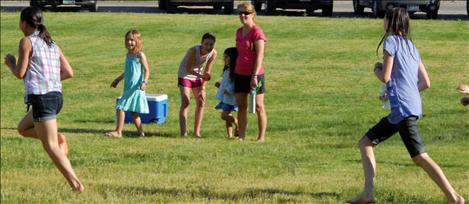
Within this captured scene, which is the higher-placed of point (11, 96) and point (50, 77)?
point (50, 77)

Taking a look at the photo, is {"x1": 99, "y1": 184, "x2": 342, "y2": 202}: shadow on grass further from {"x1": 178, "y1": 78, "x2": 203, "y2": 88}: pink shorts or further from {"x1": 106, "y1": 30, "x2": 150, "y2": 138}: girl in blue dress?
{"x1": 178, "y1": 78, "x2": 203, "y2": 88}: pink shorts

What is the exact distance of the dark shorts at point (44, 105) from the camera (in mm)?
9938

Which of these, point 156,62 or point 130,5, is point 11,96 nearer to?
point 156,62

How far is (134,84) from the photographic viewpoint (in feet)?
52.7

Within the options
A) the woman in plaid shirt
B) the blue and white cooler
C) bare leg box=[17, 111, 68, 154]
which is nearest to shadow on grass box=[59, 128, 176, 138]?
the blue and white cooler

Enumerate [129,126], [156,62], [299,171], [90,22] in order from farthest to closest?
[90,22] < [156,62] < [129,126] < [299,171]

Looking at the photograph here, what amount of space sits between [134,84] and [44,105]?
6.14 metres

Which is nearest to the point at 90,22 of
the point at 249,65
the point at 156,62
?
the point at 156,62

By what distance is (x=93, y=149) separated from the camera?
14.3 metres

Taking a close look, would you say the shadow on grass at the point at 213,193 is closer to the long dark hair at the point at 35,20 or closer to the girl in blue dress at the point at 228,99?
the long dark hair at the point at 35,20

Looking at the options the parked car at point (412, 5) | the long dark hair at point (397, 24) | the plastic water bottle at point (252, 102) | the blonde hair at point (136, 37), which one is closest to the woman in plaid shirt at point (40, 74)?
the long dark hair at point (397, 24)

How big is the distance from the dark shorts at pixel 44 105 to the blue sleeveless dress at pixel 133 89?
5.81 meters

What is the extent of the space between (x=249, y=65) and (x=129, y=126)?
370cm

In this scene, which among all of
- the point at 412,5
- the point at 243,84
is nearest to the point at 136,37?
the point at 243,84
